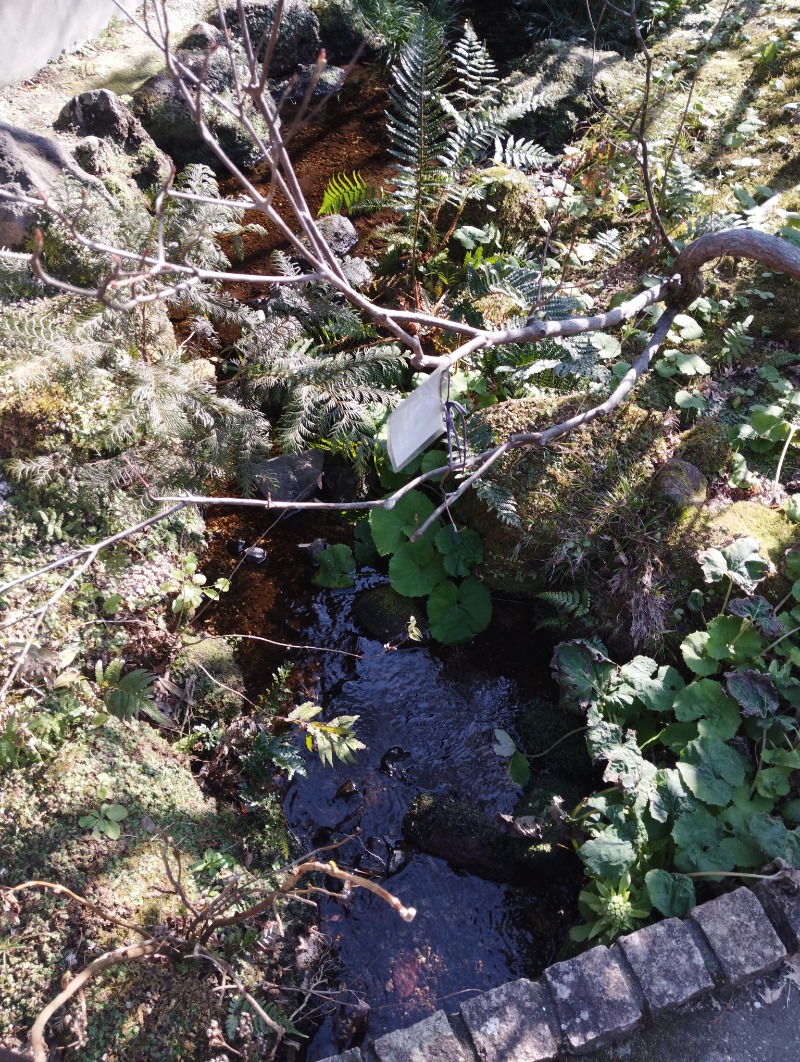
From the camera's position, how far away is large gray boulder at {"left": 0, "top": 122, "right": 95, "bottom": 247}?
4473 millimetres

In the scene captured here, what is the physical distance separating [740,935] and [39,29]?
8.12m

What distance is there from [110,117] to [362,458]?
3.91 metres

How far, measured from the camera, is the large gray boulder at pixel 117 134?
5664 mm

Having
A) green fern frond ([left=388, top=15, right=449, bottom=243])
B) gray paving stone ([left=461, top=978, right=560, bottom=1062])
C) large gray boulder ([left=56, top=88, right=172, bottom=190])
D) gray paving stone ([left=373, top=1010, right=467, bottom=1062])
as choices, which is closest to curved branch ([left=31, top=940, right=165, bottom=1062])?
gray paving stone ([left=373, top=1010, right=467, bottom=1062])

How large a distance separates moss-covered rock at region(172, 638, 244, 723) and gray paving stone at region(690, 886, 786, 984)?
2.11m

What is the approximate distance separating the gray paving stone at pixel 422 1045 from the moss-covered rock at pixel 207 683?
156 cm

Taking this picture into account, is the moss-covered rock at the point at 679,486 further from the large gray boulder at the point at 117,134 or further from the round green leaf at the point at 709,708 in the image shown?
the large gray boulder at the point at 117,134

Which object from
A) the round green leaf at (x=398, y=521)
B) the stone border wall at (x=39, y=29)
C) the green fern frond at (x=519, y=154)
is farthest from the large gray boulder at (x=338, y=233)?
the stone border wall at (x=39, y=29)

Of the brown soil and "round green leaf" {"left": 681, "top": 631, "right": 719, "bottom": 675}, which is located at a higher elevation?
the brown soil

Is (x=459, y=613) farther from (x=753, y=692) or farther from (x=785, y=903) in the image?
(x=785, y=903)

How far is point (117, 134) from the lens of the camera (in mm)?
5750

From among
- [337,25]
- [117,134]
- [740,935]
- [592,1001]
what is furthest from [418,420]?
[337,25]

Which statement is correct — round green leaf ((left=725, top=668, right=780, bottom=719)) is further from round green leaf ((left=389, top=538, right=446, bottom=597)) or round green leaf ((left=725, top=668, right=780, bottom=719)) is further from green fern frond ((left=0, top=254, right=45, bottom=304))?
green fern frond ((left=0, top=254, right=45, bottom=304))

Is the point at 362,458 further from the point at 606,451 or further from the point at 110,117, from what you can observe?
the point at 110,117
